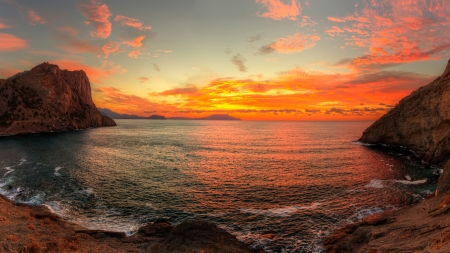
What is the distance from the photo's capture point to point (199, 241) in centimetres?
2077

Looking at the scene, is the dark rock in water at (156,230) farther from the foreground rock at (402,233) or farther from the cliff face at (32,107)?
the cliff face at (32,107)

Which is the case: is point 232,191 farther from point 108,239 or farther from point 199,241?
point 108,239

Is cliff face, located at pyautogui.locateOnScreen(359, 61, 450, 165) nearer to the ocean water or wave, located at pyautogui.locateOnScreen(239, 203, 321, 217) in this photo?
the ocean water

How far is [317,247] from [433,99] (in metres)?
72.8

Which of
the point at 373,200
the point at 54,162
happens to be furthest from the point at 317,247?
the point at 54,162

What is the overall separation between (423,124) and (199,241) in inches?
3349

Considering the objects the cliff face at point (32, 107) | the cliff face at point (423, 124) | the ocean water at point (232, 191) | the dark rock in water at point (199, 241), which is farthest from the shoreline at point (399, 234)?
the cliff face at point (32, 107)

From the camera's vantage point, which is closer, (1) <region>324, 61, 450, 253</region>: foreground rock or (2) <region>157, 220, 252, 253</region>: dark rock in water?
(1) <region>324, 61, 450, 253</region>: foreground rock

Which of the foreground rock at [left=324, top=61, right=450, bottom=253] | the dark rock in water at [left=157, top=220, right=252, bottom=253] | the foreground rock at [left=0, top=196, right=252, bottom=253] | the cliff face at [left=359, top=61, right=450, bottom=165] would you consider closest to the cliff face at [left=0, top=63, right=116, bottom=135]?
the foreground rock at [left=0, top=196, right=252, bottom=253]

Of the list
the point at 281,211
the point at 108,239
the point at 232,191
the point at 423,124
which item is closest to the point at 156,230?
the point at 108,239

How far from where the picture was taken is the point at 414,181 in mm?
46375

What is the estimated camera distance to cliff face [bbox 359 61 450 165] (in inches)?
2418

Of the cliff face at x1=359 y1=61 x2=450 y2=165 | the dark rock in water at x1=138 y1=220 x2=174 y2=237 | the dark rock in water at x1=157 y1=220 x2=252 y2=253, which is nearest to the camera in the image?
the dark rock in water at x1=157 y1=220 x2=252 y2=253

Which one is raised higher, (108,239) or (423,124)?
(423,124)
